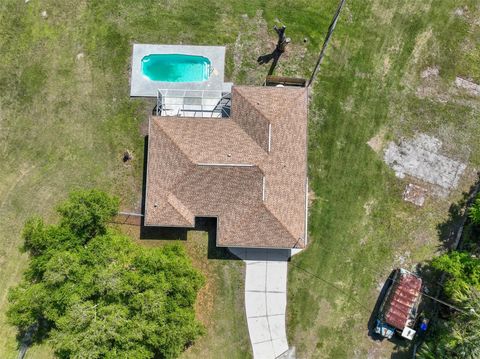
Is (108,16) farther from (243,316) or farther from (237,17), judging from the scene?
(243,316)

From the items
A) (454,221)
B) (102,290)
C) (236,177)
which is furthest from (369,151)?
(102,290)

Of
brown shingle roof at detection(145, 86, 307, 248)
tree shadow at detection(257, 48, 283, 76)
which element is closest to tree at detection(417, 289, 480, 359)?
brown shingle roof at detection(145, 86, 307, 248)

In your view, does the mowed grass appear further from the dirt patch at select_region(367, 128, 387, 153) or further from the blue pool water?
the blue pool water

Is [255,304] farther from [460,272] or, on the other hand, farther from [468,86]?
[468,86]

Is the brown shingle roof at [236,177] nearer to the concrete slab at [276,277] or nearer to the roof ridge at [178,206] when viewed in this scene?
the roof ridge at [178,206]

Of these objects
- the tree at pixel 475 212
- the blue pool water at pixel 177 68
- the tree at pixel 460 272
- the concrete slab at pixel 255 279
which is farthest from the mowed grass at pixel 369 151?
the blue pool water at pixel 177 68

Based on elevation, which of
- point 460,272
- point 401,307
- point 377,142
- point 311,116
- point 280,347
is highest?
point 311,116

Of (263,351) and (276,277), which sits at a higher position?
(276,277)
